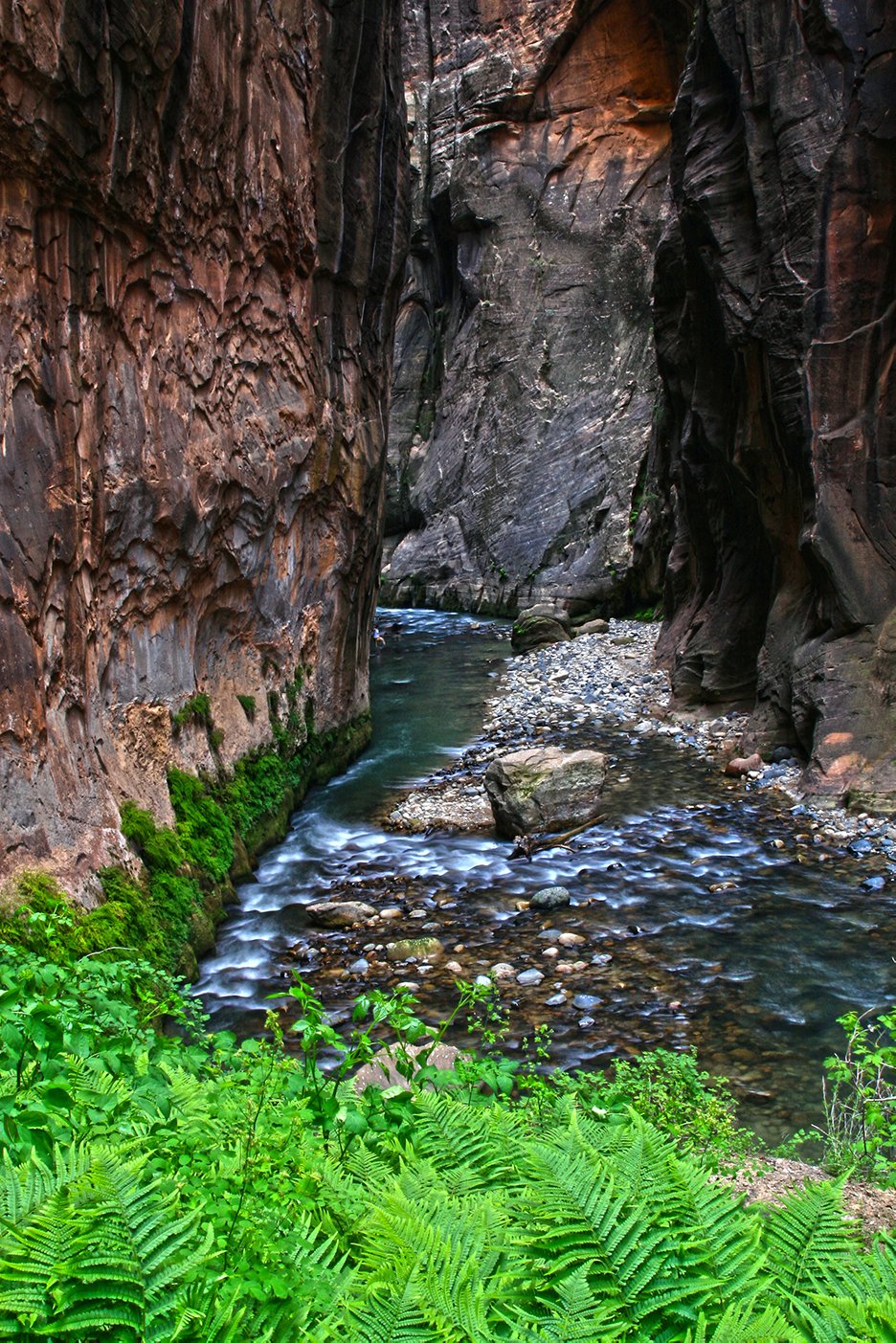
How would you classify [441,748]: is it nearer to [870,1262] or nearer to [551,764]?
[551,764]

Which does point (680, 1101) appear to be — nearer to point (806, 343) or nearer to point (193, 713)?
point (193, 713)

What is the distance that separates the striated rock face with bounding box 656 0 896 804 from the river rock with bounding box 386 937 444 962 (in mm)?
4768

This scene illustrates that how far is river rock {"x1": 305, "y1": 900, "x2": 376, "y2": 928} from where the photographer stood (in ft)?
27.0

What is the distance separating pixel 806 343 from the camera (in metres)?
11.5

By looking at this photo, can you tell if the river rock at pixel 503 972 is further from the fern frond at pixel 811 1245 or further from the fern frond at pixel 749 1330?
the fern frond at pixel 749 1330

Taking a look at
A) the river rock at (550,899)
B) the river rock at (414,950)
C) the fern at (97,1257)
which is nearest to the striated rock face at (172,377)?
the river rock at (414,950)

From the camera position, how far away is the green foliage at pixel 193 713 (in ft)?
28.6

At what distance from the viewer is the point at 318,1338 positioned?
67.2 inches

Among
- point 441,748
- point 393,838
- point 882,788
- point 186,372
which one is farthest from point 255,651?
point 882,788

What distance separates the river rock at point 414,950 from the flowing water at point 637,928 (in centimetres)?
12

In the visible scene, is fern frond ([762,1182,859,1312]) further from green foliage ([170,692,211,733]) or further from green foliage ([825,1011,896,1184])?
green foliage ([170,692,211,733])

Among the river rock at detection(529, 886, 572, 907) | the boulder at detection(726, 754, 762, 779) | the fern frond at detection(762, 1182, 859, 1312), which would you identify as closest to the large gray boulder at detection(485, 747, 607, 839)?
the river rock at detection(529, 886, 572, 907)

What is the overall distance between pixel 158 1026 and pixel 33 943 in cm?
121

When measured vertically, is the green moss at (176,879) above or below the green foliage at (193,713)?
below
